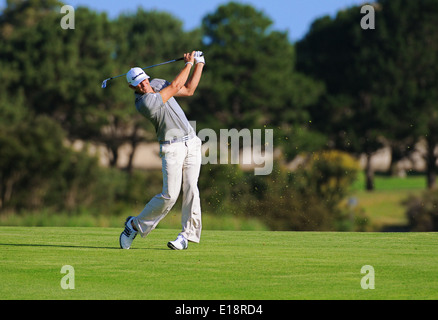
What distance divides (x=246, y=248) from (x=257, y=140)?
4279 centimetres

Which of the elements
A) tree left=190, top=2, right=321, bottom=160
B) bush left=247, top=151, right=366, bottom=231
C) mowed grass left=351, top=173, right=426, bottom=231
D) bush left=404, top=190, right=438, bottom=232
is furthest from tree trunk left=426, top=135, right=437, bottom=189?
bush left=247, top=151, right=366, bottom=231

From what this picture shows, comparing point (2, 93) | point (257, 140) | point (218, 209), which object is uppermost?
point (2, 93)

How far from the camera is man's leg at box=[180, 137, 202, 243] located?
34.2ft

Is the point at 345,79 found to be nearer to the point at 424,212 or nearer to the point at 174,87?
the point at 424,212

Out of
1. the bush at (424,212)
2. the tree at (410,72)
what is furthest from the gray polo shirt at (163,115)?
the tree at (410,72)

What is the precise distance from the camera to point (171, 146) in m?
10.2

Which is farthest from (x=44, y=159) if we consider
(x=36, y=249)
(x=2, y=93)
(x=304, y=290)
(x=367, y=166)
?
(x=304, y=290)

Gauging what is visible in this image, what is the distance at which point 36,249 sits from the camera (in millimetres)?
10594

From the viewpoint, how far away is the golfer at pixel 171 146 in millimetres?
10047

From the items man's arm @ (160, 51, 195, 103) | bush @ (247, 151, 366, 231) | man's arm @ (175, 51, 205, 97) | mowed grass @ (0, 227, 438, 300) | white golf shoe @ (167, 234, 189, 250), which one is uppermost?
bush @ (247, 151, 366, 231)

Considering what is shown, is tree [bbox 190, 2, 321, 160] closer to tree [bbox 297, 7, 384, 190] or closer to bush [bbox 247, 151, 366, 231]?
tree [bbox 297, 7, 384, 190]

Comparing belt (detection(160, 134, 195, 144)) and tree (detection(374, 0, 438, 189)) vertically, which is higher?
tree (detection(374, 0, 438, 189))

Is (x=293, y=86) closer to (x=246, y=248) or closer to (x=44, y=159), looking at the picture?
Answer: (x=44, y=159)

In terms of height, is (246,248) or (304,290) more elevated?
(246,248)
